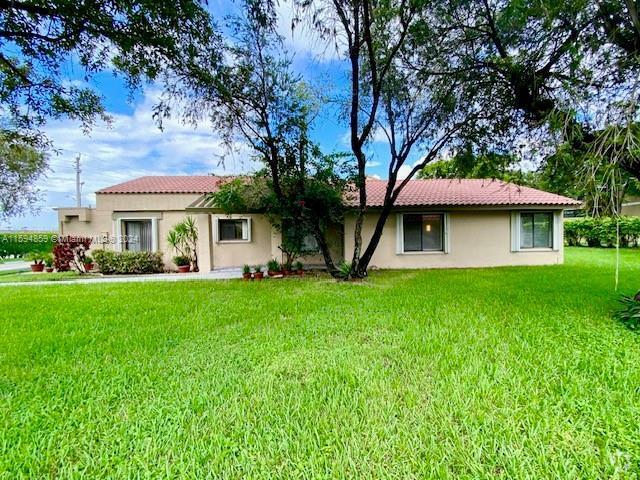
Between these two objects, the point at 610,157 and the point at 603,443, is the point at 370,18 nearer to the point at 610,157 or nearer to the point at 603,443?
the point at 610,157

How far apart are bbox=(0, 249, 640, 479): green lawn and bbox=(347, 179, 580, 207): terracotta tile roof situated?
7276 millimetres

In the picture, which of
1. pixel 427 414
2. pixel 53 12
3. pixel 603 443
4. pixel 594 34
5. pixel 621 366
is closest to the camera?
pixel 603 443

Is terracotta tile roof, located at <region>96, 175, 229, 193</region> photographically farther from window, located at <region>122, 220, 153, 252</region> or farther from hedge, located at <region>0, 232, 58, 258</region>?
hedge, located at <region>0, 232, 58, 258</region>

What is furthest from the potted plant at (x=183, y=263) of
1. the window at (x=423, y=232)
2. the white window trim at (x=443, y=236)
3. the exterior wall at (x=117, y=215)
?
the window at (x=423, y=232)

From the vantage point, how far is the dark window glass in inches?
599

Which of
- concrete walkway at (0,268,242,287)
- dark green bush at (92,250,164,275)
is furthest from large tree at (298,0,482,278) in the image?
dark green bush at (92,250,164,275)

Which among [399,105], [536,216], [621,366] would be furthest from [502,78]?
[536,216]

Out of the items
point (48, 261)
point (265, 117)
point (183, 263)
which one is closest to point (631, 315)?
point (265, 117)

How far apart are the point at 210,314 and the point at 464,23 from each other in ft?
31.3

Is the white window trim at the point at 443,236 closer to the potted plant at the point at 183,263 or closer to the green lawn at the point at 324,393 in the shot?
the green lawn at the point at 324,393

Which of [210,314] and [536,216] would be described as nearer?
[210,314]

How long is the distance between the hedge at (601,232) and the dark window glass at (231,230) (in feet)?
68.5

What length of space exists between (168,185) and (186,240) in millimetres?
4045

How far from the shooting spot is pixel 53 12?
5.31 m
